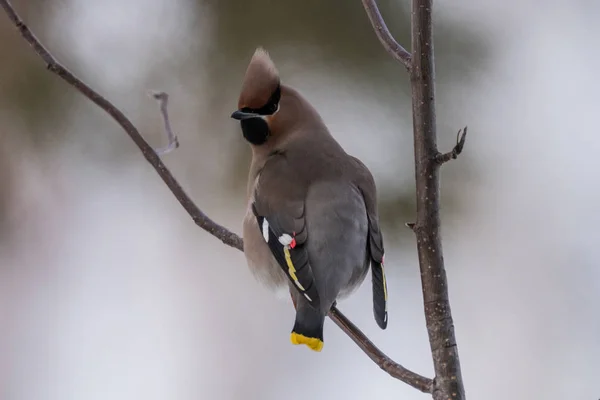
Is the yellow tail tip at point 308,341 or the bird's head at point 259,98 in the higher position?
the bird's head at point 259,98

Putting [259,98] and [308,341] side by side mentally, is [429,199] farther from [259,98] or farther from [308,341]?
[259,98]

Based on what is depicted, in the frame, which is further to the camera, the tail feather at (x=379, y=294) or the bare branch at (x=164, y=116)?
the bare branch at (x=164, y=116)

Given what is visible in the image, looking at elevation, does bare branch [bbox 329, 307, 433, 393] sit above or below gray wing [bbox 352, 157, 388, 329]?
below

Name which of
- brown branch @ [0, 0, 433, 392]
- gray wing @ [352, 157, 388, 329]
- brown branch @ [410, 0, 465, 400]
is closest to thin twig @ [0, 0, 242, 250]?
brown branch @ [0, 0, 433, 392]

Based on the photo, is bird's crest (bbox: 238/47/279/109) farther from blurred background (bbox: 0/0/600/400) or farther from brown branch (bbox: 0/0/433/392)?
blurred background (bbox: 0/0/600/400)

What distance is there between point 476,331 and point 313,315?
2.18m

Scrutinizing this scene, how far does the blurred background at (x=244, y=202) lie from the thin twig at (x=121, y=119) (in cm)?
129

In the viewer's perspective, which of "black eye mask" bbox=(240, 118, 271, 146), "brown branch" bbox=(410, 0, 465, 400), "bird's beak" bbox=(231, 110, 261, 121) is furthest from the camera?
"black eye mask" bbox=(240, 118, 271, 146)

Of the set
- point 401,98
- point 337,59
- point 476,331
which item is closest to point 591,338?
point 476,331

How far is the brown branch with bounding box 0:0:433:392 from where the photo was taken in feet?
4.16

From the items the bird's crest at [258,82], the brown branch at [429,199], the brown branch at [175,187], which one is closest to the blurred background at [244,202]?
the bird's crest at [258,82]

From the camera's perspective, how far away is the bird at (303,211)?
1.56 metres

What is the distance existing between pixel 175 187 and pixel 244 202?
1.66 metres

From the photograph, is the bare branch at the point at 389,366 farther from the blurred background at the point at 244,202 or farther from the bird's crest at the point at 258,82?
the blurred background at the point at 244,202
